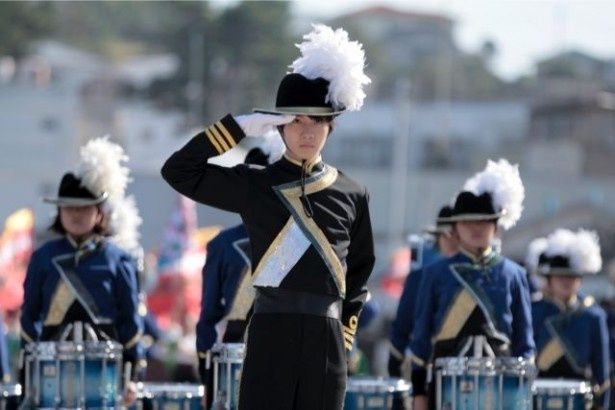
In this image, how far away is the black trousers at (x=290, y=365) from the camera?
9180 mm

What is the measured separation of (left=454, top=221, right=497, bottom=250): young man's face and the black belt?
10.7 ft

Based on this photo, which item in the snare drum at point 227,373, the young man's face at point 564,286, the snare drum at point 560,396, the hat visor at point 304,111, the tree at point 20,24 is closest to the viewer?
the hat visor at point 304,111

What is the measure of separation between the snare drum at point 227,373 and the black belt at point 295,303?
8.92ft

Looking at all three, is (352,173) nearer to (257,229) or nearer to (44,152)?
(44,152)

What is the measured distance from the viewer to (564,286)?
1536 centimetres

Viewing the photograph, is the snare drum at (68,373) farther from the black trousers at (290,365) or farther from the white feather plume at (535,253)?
the white feather plume at (535,253)

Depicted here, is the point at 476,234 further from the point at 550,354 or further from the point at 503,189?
the point at 550,354

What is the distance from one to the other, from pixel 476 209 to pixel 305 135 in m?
3.31

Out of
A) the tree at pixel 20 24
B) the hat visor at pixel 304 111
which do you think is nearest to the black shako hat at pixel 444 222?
the hat visor at pixel 304 111

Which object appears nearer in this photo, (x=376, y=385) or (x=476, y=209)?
(x=476, y=209)

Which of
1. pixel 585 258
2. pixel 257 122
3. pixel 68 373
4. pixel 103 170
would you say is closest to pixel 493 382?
pixel 68 373

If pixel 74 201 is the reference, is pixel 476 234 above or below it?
below

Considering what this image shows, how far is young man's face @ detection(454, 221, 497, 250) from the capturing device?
1248cm

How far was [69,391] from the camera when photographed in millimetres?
12367
